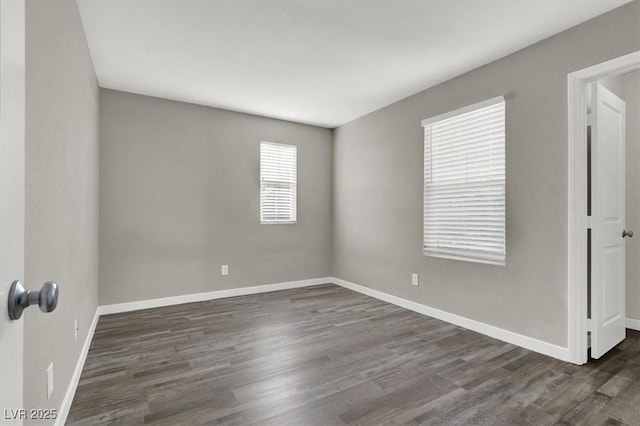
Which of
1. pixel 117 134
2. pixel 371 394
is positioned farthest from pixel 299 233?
pixel 371 394

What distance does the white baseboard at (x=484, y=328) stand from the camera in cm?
254

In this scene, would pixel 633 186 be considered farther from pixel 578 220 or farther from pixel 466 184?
pixel 466 184

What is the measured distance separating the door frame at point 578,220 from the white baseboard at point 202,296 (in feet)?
11.2

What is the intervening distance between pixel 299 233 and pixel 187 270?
173cm

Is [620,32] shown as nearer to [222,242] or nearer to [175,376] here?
[175,376]

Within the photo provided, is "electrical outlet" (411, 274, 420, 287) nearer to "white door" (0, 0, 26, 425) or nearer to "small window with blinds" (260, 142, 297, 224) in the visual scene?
"small window with blinds" (260, 142, 297, 224)

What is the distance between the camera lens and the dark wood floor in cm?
183

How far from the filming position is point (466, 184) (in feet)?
10.7

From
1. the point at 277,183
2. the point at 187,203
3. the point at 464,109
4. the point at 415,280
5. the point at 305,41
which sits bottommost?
the point at 415,280

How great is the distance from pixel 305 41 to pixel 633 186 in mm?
3529

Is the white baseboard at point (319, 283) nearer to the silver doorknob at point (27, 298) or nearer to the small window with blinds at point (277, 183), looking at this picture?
the small window with blinds at point (277, 183)

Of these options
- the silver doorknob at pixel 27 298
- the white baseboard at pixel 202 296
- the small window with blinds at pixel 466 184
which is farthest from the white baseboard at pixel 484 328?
the silver doorknob at pixel 27 298

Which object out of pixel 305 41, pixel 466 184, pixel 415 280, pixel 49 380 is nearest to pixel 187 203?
pixel 305 41

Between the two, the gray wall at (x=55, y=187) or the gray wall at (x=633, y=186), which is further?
the gray wall at (x=633, y=186)
